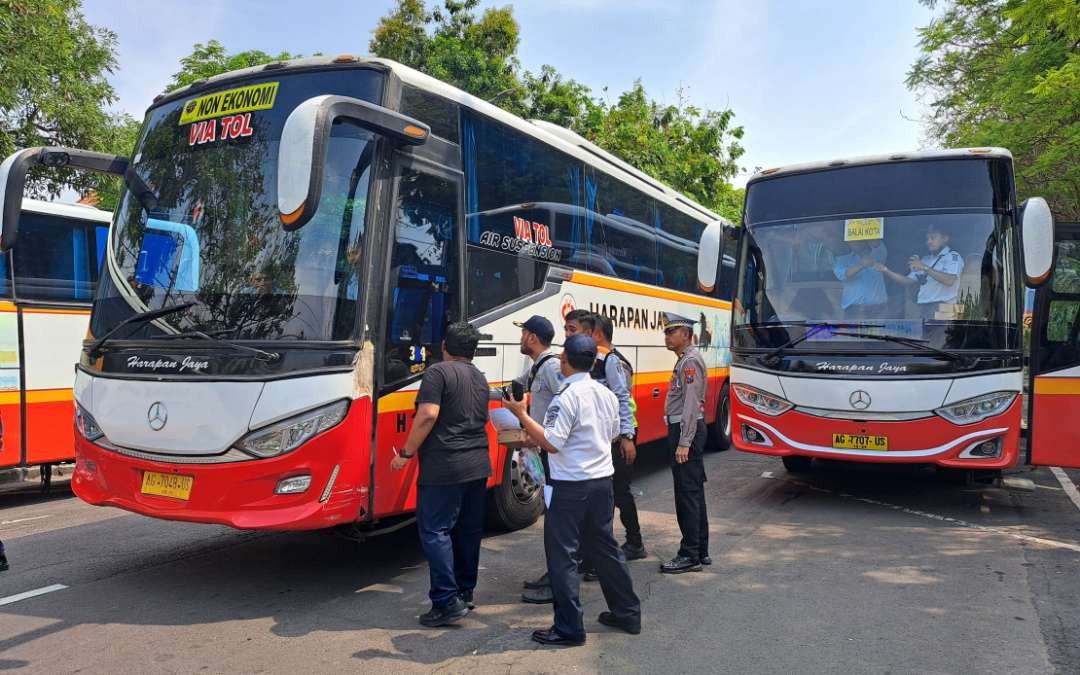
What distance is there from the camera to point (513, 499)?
23.3 ft

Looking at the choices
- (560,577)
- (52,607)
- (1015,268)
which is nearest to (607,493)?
(560,577)

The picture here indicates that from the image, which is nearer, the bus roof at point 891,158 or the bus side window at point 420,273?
the bus side window at point 420,273

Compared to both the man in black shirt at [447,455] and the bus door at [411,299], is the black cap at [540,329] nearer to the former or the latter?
the man in black shirt at [447,455]

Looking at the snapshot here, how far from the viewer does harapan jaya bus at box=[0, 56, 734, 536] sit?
16.1 feet

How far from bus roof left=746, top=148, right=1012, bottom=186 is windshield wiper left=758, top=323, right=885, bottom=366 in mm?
1692

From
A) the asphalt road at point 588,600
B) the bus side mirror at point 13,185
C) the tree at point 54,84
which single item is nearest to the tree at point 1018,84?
the asphalt road at point 588,600

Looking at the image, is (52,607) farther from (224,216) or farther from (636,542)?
(636,542)

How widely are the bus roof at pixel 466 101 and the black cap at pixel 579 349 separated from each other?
223cm

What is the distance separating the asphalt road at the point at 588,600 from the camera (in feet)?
14.4

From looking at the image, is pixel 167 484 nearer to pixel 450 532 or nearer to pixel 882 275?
pixel 450 532

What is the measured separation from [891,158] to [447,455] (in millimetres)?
5716

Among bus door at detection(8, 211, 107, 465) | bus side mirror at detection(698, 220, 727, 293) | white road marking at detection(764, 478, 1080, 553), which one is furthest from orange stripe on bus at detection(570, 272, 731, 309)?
bus door at detection(8, 211, 107, 465)

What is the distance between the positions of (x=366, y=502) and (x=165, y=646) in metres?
1.34

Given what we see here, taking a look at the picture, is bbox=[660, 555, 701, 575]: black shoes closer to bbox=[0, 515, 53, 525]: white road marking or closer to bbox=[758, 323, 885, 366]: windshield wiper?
bbox=[758, 323, 885, 366]: windshield wiper
